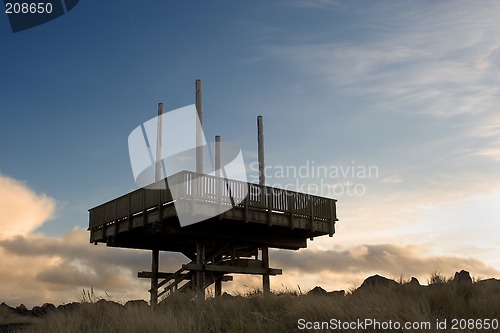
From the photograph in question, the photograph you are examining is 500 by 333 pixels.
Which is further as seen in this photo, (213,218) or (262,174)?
(262,174)

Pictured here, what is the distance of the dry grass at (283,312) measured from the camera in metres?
9.54

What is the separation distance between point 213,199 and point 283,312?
9478mm

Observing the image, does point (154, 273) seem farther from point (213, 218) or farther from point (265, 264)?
point (213, 218)

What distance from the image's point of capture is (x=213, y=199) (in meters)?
19.9

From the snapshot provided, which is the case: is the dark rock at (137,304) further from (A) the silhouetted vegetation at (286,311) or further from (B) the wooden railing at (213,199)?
(B) the wooden railing at (213,199)

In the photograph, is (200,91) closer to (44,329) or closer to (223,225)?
(223,225)

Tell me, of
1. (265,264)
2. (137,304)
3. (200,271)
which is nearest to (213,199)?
(200,271)

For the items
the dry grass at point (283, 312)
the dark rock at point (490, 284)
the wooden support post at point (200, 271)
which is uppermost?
the wooden support post at point (200, 271)

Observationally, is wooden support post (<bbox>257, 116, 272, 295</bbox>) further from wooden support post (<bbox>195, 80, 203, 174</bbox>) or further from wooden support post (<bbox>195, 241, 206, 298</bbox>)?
wooden support post (<bbox>195, 80, 203, 174</bbox>)

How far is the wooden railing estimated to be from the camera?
19.4 meters

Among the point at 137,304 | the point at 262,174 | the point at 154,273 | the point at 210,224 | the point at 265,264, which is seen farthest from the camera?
the point at 262,174

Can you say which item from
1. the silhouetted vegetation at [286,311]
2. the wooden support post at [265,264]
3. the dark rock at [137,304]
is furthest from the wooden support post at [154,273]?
the silhouetted vegetation at [286,311]

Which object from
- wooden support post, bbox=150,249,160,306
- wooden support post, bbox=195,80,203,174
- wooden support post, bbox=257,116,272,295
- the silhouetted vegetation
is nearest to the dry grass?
the silhouetted vegetation

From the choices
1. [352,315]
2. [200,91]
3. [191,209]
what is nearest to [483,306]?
[352,315]
